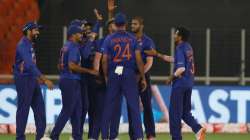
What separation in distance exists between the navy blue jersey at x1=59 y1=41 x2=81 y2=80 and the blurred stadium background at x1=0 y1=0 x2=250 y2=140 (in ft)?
16.9

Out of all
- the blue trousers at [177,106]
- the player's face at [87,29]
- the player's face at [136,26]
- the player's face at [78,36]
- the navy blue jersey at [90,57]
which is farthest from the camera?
the player's face at [136,26]

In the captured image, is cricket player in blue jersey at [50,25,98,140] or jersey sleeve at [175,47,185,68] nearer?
cricket player in blue jersey at [50,25,98,140]

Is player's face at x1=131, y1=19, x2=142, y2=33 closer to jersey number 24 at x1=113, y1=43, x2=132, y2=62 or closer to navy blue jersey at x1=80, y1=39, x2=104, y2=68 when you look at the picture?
navy blue jersey at x1=80, y1=39, x2=104, y2=68

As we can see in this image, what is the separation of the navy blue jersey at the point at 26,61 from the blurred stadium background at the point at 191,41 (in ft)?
17.5

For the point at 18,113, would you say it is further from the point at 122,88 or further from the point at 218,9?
the point at 218,9

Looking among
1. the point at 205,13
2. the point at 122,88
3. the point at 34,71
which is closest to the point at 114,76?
the point at 122,88

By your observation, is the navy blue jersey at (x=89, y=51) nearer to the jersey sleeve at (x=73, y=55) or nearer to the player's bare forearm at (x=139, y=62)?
the jersey sleeve at (x=73, y=55)

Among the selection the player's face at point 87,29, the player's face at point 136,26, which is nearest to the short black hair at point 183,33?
the player's face at point 136,26

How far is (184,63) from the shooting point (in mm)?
19391

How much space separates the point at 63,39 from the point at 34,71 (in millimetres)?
7991

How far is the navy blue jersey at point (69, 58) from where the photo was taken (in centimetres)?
1898

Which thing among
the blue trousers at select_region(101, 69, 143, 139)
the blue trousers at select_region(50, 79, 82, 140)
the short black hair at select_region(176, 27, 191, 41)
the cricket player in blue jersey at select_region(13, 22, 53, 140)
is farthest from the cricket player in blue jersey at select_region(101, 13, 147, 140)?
the cricket player in blue jersey at select_region(13, 22, 53, 140)

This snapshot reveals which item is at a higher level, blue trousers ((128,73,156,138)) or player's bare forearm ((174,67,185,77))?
player's bare forearm ((174,67,185,77))

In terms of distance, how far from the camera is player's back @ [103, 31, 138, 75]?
18.8 m
